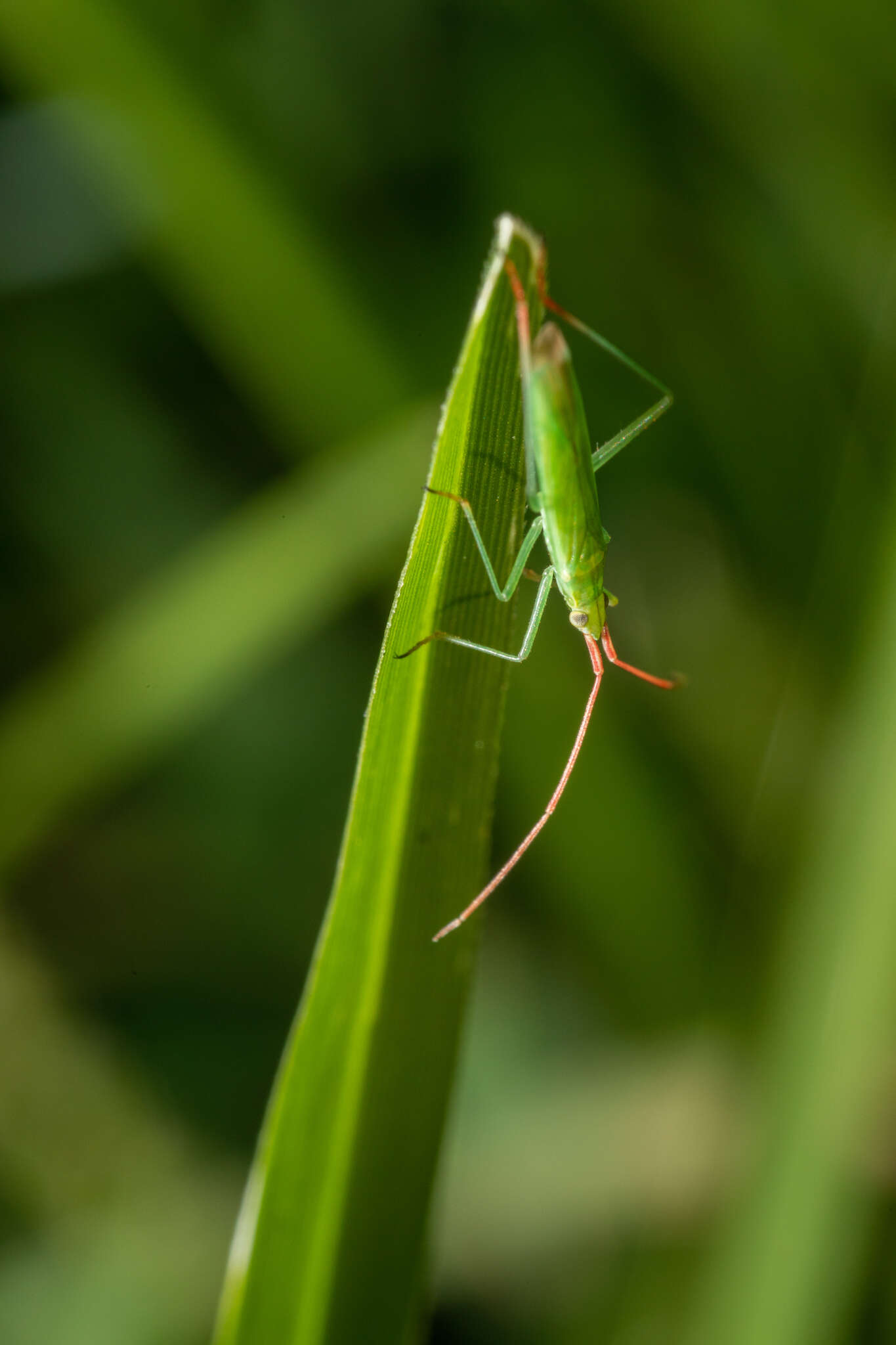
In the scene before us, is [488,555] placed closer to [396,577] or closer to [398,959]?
[398,959]

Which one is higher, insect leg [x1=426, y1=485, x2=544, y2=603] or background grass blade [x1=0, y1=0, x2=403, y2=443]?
background grass blade [x1=0, y1=0, x2=403, y2=443]

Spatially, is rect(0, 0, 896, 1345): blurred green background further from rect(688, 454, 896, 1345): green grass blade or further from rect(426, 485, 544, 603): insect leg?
rect(426, 485, 544, 603): insect leg

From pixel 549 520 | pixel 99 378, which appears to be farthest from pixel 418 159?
pixel 549 520

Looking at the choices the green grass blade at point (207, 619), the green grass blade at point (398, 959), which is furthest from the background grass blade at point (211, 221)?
the green grass blade at point (398, 959)

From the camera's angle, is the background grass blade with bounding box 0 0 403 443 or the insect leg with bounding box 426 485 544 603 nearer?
the insect leg with bounding box 426 485 544 603

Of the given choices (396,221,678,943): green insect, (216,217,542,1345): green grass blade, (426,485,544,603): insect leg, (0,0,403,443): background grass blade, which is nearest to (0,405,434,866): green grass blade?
(0,0,403,443): background grass blade

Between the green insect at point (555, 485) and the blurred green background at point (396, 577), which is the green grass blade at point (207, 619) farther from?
the green insect at point (555, 485)
